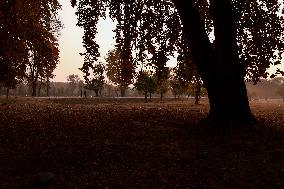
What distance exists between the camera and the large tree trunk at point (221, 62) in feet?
52.5

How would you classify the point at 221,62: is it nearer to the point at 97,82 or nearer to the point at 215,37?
the point at 215,37

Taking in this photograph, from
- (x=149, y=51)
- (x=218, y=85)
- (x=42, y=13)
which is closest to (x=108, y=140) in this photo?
(x=218, y=85)

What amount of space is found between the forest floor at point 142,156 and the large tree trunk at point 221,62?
1.13 metres

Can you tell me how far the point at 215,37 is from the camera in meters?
16.6

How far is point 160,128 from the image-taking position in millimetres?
15328

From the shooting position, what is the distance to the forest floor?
9.07 m

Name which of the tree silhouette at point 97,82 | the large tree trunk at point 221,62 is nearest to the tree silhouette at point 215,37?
the large tree trunk at point 221,62

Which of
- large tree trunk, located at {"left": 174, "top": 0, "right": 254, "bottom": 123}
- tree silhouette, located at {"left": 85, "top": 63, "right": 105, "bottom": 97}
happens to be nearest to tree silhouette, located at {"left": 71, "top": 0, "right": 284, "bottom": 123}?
large tree trunk, located at {"left": 174, "top": 0, "right": 254, "bottom": 123}

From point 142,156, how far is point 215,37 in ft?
25.1

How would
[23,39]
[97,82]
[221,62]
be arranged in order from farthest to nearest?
1. [97,82]
2. [23,39]
3. [221,62]

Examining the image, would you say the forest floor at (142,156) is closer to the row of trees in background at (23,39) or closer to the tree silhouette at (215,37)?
the tree silhouette at (215,37)

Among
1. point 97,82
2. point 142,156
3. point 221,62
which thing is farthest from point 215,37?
point 97,82

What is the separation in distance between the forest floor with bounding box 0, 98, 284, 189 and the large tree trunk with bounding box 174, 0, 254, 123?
3.71 feet

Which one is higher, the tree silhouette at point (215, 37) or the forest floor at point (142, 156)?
the tree silhouette at point (215, 37)
